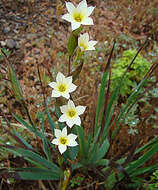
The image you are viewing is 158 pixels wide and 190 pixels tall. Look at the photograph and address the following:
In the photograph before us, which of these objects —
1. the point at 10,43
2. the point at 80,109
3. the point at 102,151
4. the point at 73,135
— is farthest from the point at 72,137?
the point at 10,43

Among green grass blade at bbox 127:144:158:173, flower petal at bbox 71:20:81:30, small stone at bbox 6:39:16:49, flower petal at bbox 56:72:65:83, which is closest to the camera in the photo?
flower petal at bbox 71:20:81:30

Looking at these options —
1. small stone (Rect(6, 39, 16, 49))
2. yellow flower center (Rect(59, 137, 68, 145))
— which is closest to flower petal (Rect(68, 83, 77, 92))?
yellow flower center (Rect(59, 137, 68, 145))

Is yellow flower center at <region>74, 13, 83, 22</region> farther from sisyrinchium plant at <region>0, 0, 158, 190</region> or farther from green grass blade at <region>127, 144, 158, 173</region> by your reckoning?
green grass blade at <region>127, 144, 158, 173</region>

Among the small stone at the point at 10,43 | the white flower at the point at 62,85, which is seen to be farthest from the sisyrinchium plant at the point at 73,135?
the small stone at the point at 10,43

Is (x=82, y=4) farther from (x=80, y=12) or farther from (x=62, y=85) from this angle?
(x=62, y=85)

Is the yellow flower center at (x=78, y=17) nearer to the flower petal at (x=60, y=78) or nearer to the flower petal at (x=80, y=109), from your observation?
the flower petal at (x=60, y=78)

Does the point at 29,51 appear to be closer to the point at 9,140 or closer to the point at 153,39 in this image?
the point at 9,140

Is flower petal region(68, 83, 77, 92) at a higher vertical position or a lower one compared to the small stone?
lower

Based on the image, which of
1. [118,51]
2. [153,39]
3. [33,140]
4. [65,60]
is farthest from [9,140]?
[153,39]

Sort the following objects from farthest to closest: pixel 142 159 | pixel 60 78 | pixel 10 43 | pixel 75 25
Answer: pixel 10 43, pixel 142 159, pixel 60 78, pixel 75 25
